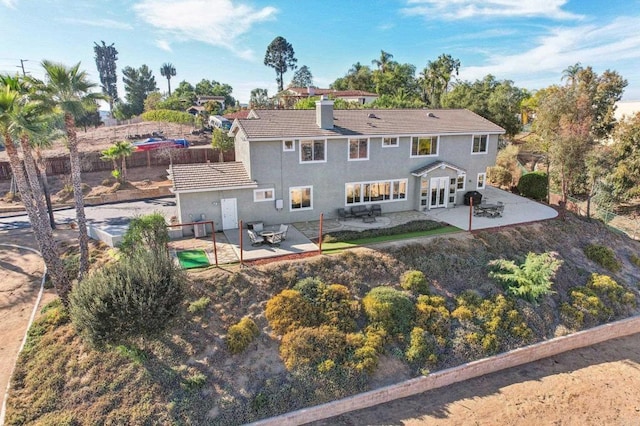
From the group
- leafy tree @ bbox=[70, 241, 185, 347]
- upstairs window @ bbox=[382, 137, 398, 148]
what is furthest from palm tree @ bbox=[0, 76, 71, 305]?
upstairs window @ bbox=[382, 137, 398, 148]

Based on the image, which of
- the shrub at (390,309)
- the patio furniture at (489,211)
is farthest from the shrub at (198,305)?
the patio furniture at (489,211)

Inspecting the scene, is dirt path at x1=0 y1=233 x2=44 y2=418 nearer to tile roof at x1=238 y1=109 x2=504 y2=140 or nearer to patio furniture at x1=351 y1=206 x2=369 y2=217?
tile roof at x1=238 y1=109 x2=504 y2=140

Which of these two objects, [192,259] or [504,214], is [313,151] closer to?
[192,259]

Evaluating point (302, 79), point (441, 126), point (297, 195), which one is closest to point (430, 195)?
point (441, 126)

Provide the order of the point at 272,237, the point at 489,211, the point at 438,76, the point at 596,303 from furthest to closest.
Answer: the point at 438,76, the point at 489,211, the point at 272,237, the point at 596,303

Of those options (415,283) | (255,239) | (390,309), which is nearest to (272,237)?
(255,239)

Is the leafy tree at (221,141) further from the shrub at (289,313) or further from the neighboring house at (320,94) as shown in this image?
the shrub at (289,313)
